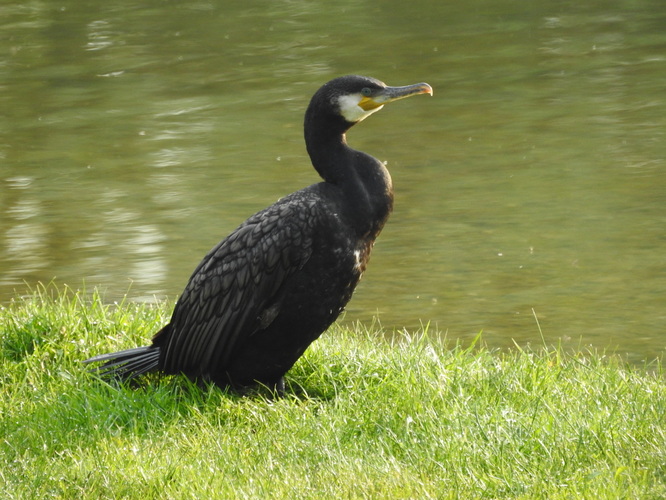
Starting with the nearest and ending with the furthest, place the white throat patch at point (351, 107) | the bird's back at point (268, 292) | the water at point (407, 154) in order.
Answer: the bird's back at point (268, 292)
the white throat patch at point (351, 107)
the water at point (407, 154)

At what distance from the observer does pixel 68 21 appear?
1691 centimetres

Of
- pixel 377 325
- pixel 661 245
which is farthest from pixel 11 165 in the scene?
pixel 661 245

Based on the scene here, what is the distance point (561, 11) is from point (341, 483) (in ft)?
40.2

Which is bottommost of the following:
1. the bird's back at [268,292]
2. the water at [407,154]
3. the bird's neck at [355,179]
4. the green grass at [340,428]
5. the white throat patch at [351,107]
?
the water at [407,154]

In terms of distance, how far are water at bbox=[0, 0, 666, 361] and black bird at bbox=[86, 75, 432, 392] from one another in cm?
167

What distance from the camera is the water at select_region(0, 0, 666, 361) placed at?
6570mm

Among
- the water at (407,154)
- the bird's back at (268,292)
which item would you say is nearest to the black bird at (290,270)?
the bird's back at (268,292)

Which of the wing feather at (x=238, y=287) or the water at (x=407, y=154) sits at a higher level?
the wing feather at (x=238, y=287)

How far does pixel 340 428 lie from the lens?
4125 millimetres

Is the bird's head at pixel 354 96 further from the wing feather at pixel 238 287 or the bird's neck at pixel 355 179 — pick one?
the wing feather at pixel 238 287

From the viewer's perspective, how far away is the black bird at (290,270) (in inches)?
173

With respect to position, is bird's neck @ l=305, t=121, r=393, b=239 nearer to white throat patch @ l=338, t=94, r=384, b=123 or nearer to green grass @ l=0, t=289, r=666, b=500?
white throat patch @ l=338, t=94, r=384, b=123

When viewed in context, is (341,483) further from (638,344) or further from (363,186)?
(638,344)

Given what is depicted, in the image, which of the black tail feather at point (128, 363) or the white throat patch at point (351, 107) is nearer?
the white throat patch at point (351, 107)
